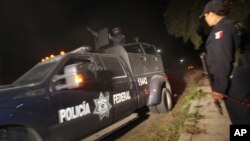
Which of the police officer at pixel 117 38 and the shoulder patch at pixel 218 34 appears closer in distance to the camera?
the shoulder patch at pixel 218 34

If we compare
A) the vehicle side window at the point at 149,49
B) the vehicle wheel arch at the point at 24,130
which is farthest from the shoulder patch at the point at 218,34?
the vehicle side window at the point at 149,49

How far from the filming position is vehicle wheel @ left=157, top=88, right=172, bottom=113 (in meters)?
6.42

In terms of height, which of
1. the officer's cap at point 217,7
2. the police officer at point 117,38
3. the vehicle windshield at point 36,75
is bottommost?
the vehicle windshield at point 36,75

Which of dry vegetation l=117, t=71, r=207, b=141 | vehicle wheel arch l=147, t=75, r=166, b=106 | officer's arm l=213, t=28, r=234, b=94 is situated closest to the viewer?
officer's arm l=213, t=28, r=234, b=94

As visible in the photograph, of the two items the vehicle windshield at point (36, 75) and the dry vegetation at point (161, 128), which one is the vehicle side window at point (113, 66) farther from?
the dry vegetation at point (161, 128)

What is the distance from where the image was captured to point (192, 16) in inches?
521

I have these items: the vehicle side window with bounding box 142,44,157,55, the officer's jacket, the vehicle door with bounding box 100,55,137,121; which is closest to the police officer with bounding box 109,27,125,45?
the vehicle side window with bounding box 142,44,157,55

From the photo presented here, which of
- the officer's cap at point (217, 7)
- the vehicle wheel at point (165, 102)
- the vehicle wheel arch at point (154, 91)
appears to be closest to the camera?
the officer's cap at point (217, 7)

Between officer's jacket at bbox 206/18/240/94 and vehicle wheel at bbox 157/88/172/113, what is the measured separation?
12.5 ft

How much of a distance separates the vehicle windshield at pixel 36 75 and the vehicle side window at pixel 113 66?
3.90ft

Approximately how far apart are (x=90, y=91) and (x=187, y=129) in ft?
6.83

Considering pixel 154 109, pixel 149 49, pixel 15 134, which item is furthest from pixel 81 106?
pixel 149 49

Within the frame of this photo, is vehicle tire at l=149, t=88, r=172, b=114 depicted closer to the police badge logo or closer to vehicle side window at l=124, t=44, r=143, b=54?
vehicle side window at l=124, t=44, r=143, b=54

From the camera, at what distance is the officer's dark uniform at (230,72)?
2486mm
